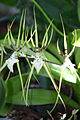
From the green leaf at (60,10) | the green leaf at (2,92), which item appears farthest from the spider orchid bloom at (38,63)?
the green leaf at (60,10)

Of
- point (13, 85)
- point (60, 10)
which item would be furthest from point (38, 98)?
point (60, 10)

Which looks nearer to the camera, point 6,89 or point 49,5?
point 6,89

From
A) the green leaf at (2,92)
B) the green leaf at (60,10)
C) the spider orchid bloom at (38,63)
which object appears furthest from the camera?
the green leaf at (60,10)

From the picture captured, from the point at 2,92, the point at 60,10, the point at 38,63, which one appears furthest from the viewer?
the point at 60,10

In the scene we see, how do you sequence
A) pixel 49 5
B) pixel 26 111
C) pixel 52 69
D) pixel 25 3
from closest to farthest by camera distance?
pixel 52 69
pixel 26 111
pixel 49 5
pixel 25 3

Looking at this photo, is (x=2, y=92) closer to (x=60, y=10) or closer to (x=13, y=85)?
(x=13, y=85)

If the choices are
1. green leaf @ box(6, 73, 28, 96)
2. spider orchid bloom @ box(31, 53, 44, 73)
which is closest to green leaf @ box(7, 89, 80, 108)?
green leaf @ box(6, 73, 28, 96)

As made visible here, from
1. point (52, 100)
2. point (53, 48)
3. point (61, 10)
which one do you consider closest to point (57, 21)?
point (61, 10)

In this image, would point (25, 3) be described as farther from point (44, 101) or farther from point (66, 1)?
point (44, 101)

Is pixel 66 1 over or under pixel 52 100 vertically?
over

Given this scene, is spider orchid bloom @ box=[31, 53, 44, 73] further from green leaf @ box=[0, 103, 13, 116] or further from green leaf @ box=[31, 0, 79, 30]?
green leaf @ box=[31, 0, 79, 30]

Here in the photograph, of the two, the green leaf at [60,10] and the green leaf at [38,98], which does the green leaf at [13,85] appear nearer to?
the green leaf at [38,98]
